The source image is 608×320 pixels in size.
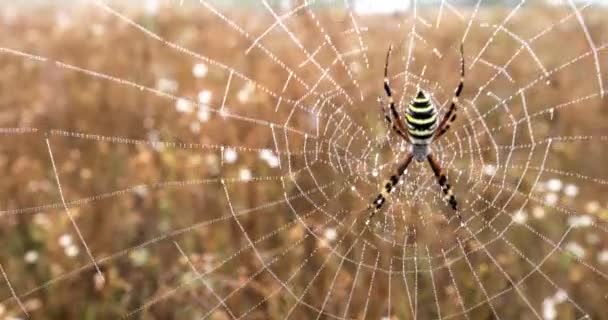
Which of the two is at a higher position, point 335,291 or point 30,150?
point 335,291

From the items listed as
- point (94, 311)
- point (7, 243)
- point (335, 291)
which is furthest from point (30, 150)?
point (335, 291)

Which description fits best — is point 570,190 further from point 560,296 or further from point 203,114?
point 203,114

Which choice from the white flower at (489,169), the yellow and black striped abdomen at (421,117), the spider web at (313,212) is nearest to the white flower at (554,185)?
the spider web at (313,212)

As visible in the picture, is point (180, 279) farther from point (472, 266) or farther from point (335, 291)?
point (472, 266)

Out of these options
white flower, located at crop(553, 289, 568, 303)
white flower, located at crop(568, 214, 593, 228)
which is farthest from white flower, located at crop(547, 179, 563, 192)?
white flower, located at crop(553, 289, 568, 303)

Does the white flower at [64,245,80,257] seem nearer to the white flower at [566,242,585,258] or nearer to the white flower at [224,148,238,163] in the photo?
the white flower at [224,148,238,163]

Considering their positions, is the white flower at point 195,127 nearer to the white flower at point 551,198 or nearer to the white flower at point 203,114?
the white flower at point 203,114

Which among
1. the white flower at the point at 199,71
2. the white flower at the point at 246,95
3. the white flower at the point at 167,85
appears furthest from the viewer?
the white flower at the point at 167,85
